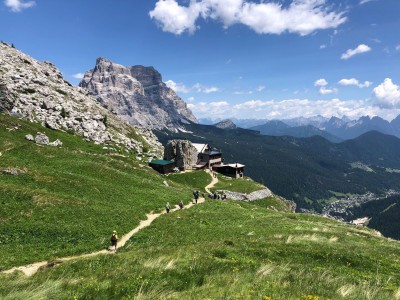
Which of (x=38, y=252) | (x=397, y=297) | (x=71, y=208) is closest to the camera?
(x=397, y=297)

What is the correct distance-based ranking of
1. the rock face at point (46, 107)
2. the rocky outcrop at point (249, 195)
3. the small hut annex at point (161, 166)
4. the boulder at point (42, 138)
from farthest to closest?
the small hut annex at point (161, 166) → the rock face at point (46, 107) → the rocky outcrop at point (249, 195) → the boulder at point (42, 138)

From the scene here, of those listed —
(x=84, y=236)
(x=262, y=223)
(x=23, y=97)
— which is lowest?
(x=262, y=223)

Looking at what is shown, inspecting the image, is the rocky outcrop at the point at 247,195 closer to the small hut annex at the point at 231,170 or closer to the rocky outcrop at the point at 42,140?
the small hut annex at the point at 231,170

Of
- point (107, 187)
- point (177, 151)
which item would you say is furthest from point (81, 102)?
point (107, 187)

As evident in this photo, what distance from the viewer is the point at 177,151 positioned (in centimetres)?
11475

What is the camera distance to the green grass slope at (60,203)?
31.5m

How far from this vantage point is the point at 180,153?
375 feet

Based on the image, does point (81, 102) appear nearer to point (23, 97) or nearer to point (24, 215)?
point (23, 97)

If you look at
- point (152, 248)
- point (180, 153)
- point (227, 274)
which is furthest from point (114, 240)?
point (180, 153)

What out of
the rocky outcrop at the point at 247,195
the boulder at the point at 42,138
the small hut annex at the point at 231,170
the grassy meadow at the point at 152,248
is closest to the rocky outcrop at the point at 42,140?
the boulder at the point at 42,138

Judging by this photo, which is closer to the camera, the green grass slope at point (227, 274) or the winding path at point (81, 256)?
the green grass slope at point (227, 274)

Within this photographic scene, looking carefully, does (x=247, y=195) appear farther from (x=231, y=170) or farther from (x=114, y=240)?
(x=114, y=240)

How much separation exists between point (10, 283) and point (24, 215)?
2191 centimetres

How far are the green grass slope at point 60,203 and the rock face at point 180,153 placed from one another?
47.6 m
